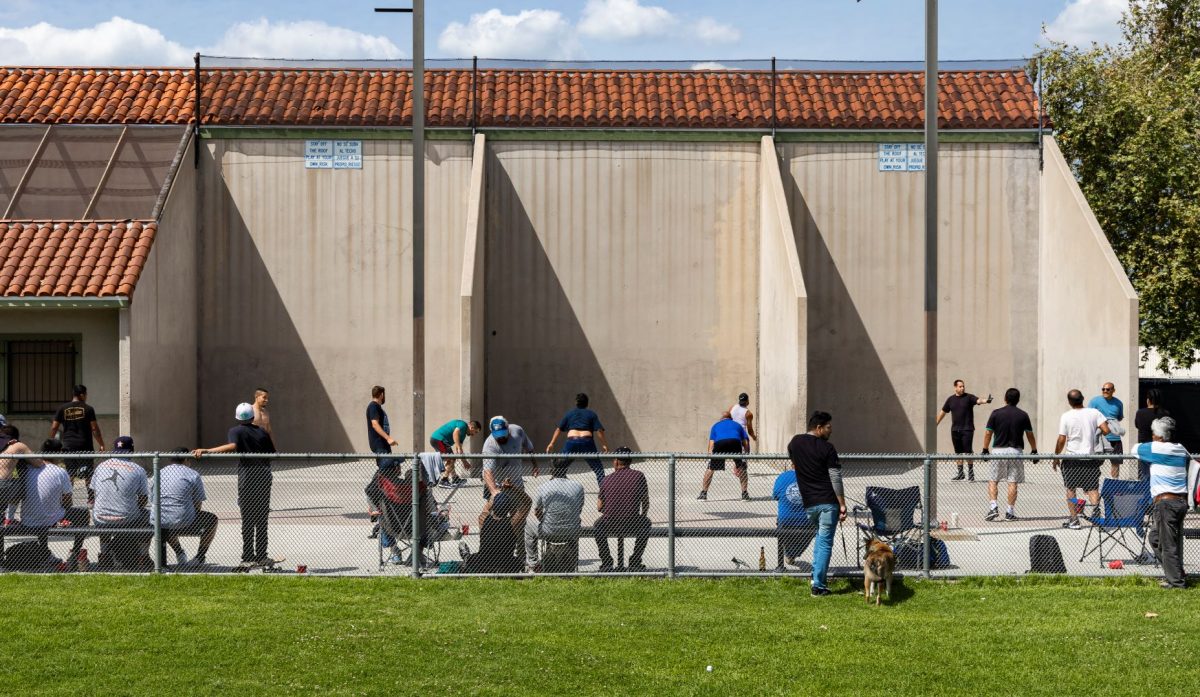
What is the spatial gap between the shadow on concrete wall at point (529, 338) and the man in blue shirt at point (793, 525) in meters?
11.5

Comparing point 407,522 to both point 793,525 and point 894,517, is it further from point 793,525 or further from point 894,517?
point 894,517

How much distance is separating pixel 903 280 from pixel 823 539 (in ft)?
44.0

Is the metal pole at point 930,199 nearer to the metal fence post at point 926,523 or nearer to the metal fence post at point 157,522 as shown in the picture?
the metal fence post at point 926,523

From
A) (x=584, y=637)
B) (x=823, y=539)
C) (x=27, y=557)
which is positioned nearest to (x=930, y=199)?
(x=823, y=539)

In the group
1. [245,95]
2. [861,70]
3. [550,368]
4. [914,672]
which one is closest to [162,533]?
[914,672]

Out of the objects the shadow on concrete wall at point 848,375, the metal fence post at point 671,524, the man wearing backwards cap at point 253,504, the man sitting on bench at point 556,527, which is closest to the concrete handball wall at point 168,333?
the man wearing backwards cap at point 253,504

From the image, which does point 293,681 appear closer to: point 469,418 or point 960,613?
point 960,613

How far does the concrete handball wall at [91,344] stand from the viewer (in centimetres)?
1991

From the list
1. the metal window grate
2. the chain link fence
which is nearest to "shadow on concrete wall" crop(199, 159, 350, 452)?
the metal window grate

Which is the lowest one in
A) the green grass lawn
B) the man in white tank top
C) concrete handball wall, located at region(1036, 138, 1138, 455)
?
the green grass lawn

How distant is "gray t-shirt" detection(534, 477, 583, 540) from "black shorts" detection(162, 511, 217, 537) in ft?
10.3

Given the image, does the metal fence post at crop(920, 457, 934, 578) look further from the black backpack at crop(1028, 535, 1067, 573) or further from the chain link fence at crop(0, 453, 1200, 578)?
the black backpack at crop(1028, 535, 1067, 573)

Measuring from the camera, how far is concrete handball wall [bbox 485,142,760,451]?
75.8ft

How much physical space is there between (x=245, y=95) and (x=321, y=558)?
47.0ft
